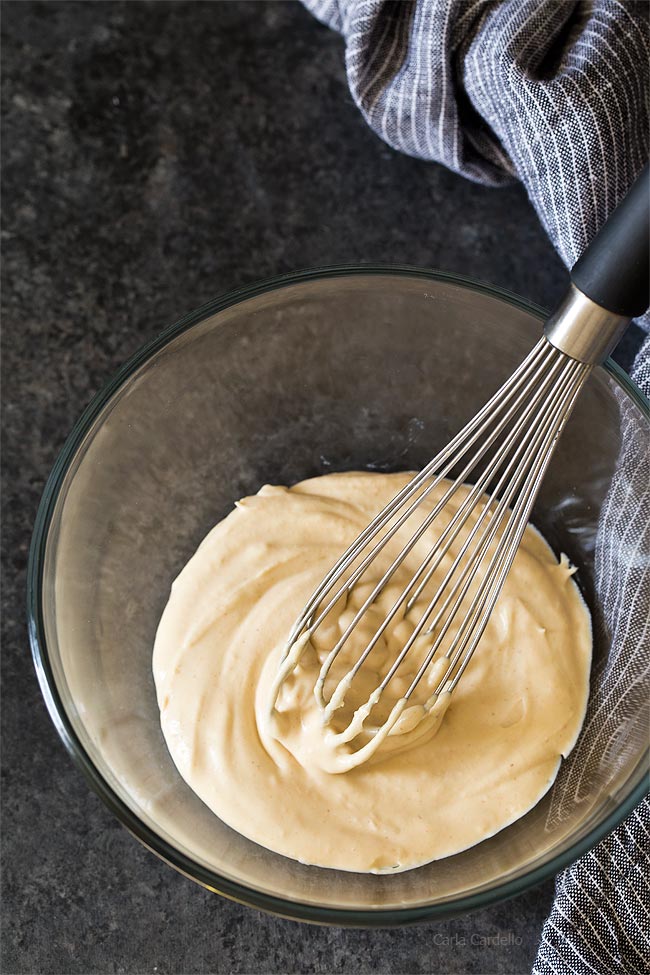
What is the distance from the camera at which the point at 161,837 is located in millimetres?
684

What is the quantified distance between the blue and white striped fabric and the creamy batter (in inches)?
2.5

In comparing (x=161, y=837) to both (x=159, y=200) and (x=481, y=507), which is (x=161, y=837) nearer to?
(x=481, y=507)

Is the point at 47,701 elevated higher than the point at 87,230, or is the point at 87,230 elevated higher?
the point at 87,230

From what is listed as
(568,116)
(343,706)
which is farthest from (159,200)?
(343,706)

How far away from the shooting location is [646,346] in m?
0.81

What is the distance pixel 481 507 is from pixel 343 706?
224 millimetres

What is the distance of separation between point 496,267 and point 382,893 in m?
0.58

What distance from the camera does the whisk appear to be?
550mm

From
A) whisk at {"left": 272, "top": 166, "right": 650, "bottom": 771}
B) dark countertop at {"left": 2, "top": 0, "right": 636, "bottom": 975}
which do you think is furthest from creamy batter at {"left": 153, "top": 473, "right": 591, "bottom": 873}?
dark countertop at {"left": 2, "top": 0, "right": 636, "bottom": 975}

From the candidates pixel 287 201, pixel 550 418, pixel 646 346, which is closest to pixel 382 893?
pixel 550 418

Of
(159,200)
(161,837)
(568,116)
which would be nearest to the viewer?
(161,837)

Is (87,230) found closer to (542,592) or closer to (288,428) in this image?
(288,428)

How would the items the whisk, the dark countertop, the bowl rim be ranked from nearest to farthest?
1. the whisk
2. the bowl rim
3. the dark countertop

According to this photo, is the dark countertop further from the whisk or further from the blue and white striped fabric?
the whisk
